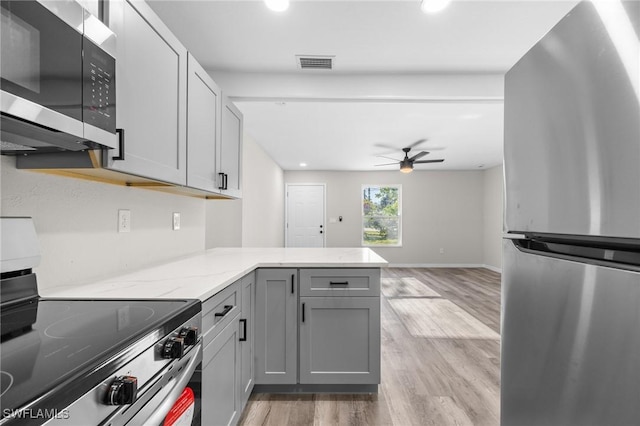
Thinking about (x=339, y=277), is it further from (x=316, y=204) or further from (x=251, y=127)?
(x=316, y=204)

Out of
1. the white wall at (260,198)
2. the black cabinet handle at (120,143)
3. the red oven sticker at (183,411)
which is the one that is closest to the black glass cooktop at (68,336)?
the red oven sticker at (183,411)

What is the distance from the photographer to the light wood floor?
1931mm

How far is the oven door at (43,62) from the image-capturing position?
771 mm

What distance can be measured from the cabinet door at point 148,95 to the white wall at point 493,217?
7.16m

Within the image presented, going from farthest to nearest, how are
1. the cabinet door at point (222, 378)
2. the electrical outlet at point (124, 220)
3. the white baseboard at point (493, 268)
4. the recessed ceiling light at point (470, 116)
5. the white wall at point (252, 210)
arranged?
the white baseboard at point (493, 268) < the recessed ceiling light at point (470, 116) < the white wall at point (252, 210) < the electrical outlet at point (124, 220) < the cabinet door at point (222, 378)

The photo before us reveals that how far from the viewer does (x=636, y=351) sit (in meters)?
0.55

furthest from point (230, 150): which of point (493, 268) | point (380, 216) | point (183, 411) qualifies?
point (493, 268)

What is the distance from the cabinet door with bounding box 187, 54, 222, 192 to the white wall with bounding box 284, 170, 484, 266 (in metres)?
6.13

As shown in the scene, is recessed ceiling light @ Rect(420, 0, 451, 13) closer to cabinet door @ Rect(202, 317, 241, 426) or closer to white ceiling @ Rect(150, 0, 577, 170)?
white ceiling @ Rect(150, 0, 577, 170)

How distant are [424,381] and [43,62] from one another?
105 inches

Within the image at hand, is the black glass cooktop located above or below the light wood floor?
above

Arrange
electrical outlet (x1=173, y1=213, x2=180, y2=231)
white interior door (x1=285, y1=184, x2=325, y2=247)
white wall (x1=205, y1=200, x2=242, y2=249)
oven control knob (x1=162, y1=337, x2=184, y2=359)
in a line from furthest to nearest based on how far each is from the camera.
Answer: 1. white interior door (x1=285, y1=184, x2=325, y2=247)
2. white wall (x1=205, y1=200, x2=242, y2=249)
3. electrical outlet (x1=173, y1=213, x2=180, y2=231)
4. oven control knob (x1=162, y1=337, x2=184, y2=359)

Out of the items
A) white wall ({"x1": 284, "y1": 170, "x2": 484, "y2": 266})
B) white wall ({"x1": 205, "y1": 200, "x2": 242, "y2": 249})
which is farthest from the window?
white wall ({"x1": 205, "y1": 200, "x2": 242, "y2": 249})

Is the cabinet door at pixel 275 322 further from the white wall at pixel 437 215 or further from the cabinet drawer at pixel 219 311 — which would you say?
the white wall at pixel 437 215
